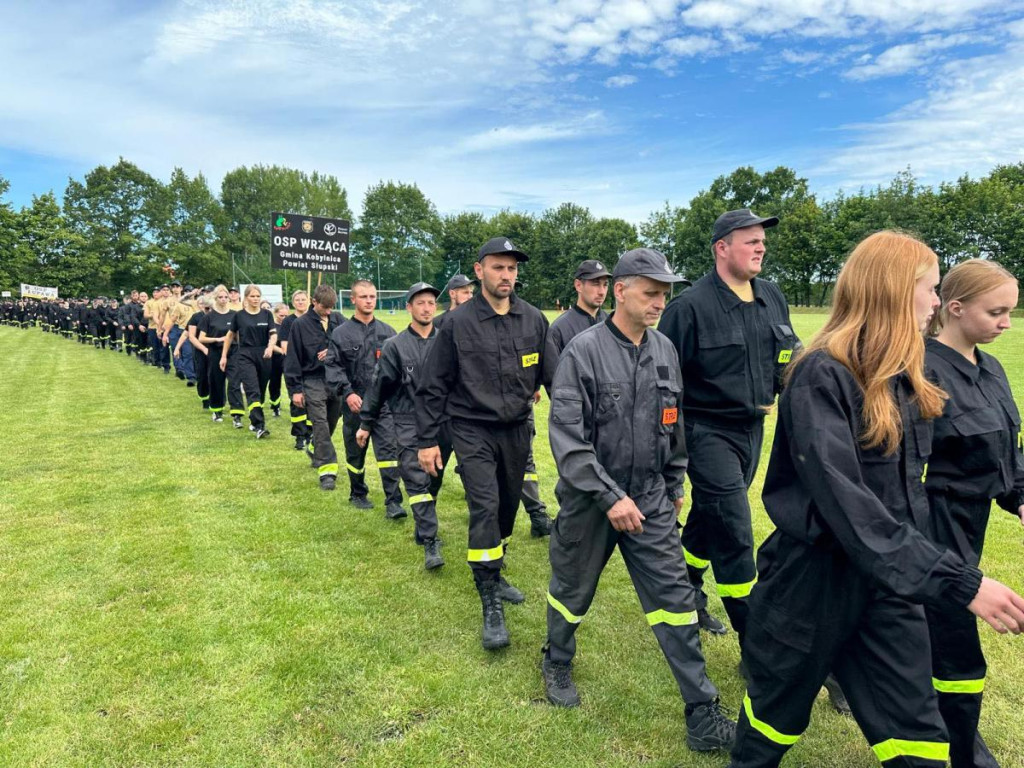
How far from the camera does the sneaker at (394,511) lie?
20.0 ft

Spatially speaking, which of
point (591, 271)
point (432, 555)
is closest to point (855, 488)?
point (432, 555)

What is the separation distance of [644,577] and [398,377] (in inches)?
123

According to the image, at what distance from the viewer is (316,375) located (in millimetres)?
7551

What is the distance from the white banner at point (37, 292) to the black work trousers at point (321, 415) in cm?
6247

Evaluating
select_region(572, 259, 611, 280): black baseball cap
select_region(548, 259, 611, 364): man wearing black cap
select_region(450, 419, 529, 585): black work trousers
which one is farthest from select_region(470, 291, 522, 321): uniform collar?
select_region(572, 259, 611, 280): black baseball cap

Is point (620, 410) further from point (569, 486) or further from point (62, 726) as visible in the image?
point (62, 726)

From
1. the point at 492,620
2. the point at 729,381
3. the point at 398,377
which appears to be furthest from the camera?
the point at 398,377

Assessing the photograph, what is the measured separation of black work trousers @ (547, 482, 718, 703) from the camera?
278 cm

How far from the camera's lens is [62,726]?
2.95 metres

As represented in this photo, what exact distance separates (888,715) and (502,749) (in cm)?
165

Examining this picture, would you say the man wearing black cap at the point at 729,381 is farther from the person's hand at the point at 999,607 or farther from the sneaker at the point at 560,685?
the person's hand at the point at 999,607

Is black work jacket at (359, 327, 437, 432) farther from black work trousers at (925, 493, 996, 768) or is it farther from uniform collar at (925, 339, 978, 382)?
black work trousers at (925, 493, 996, 768)

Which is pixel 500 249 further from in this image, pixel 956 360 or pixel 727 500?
pixel 956 360

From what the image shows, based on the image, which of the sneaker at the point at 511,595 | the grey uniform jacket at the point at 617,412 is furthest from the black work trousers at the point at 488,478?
the grey uniform jacket at the point at 617,412
